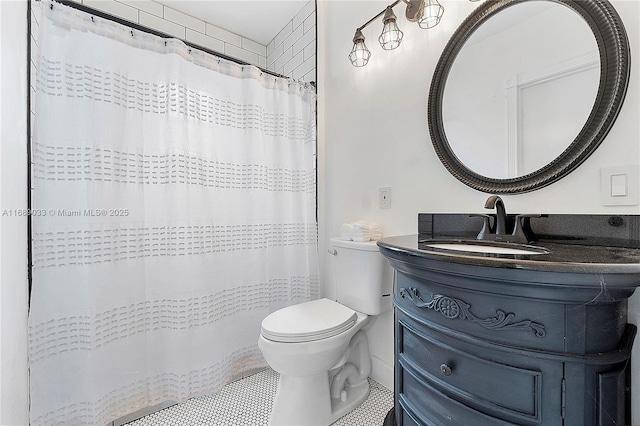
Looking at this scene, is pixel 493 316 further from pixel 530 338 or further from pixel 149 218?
pixel 149 218

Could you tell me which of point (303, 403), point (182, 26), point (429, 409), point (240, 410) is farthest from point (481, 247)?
point (182, 26)

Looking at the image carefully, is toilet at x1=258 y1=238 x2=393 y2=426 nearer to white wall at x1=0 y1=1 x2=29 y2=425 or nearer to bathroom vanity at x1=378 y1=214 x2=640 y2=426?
bathroom vanity at x1=378 y1=214 x2=640 y2=426

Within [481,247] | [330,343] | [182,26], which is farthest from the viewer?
[182,26]

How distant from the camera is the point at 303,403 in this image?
1360mm

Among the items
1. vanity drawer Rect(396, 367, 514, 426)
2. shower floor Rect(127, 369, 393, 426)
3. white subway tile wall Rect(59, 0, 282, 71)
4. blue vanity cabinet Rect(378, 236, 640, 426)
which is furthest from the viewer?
white subway tile wall Rect(59, 0, 282, 71)

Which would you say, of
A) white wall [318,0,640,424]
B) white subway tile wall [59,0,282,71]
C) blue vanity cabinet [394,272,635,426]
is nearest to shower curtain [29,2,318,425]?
white wall [318,0,640,424]

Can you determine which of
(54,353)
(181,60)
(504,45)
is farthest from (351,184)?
(54,353)

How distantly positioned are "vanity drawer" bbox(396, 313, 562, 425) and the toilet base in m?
0.66

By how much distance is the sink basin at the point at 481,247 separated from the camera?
0.95 metres

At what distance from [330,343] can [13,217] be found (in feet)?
4.33

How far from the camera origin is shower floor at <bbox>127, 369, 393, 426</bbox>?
1437 mm

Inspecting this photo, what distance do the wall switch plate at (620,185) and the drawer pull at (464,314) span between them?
615 mm

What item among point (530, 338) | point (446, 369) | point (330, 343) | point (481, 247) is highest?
point (481, 247)

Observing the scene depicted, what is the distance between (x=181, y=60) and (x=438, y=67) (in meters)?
1.32
